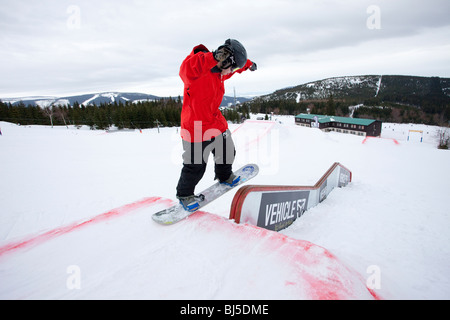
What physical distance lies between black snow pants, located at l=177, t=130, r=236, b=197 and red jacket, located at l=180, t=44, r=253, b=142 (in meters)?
0.10

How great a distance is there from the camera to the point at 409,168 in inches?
467

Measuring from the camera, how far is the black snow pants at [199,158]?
105 inches

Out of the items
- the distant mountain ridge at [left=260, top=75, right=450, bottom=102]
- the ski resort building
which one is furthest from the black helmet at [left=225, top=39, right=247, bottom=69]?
the distant mountain ridge at [left=260, top=75, right=450, bottom=102]

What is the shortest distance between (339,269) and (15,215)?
19.7 feet

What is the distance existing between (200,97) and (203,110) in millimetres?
166

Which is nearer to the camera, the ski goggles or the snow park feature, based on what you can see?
the ski goggles

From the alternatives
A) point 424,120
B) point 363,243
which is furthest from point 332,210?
point 424,120

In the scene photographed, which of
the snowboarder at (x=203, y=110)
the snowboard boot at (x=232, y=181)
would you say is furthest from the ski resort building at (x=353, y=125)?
the snowboarder at (x=203, y=110)

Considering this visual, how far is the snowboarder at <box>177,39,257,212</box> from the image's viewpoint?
Answer: 2.11 metres

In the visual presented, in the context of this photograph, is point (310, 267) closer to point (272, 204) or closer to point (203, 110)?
point (272, 204)

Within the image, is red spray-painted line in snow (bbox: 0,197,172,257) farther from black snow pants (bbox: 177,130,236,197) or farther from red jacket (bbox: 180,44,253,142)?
red jacket (bbox: 180,44,253,142)

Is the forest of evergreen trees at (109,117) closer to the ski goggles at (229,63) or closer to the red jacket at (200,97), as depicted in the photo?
the red jacket at (200,97)

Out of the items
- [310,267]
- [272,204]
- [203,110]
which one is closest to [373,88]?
[272,204]
